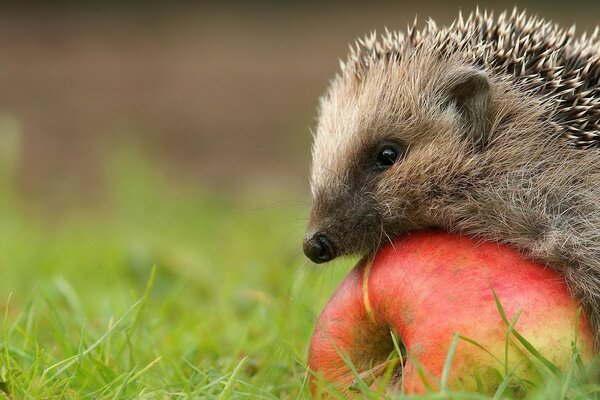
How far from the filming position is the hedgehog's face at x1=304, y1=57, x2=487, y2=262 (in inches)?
104

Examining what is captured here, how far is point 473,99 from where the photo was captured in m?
2.79

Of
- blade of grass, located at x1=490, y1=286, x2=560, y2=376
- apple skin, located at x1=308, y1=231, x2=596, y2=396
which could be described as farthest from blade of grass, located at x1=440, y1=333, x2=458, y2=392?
blade of grass, located at x1=490, y1=286, x2=560, y2=376

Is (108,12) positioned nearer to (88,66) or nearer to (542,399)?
(88,66)

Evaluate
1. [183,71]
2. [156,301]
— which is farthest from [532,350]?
[183,71]

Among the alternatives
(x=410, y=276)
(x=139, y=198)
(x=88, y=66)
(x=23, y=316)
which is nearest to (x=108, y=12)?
(x=88, y=66)

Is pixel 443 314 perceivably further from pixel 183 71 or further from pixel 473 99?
pixel 183 71

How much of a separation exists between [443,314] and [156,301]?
191 cm

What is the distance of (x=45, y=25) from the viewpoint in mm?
9109

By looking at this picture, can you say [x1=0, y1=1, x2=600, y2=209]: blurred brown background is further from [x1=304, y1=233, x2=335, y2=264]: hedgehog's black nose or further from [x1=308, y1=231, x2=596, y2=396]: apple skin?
[x1=308, y1=231, x2=596, y2=396]: apple skin

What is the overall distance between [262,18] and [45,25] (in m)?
2.31

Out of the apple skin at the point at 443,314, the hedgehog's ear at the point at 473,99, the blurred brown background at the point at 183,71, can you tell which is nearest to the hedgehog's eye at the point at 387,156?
the hedgehog's ear at the point at 473,99

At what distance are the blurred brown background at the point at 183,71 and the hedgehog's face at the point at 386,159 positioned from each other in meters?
5.89

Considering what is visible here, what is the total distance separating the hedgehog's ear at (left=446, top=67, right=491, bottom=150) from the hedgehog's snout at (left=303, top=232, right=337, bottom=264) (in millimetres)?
564

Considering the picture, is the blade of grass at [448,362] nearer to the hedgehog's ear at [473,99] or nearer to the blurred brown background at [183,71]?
the hedgehog's ear at [473,99]
